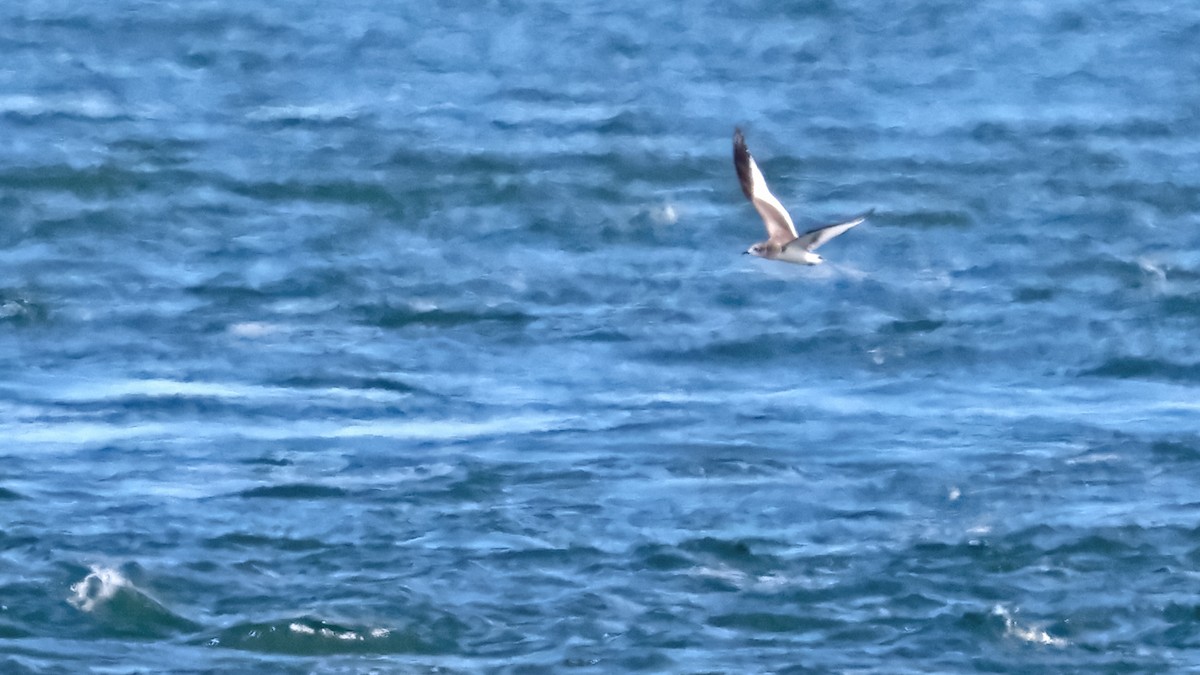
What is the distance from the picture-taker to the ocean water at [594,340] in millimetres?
11625

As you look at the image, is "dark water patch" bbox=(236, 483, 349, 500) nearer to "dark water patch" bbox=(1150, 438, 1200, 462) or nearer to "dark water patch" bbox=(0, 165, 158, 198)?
"dark water patch" bbox=(1150, 438, 1200, 462)

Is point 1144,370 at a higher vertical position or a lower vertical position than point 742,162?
lower

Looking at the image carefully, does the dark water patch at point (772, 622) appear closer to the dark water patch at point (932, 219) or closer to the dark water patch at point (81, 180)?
the dark water patch at point (932, 219)

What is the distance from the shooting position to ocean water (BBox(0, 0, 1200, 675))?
38.1 feet

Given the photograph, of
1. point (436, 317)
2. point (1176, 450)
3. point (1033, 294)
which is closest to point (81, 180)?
point (436, 317)

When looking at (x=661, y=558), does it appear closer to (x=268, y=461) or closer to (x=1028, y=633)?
(x=1028, y=633)

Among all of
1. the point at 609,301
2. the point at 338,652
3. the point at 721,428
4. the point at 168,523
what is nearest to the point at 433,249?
the point at 609,301

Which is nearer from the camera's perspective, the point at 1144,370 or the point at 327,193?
the point at 1144,370

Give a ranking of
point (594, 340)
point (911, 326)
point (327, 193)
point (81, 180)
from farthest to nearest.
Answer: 1. point (81, 180)
2. point (327, 193)
3. point (911, 326)
4. point (594, 340)

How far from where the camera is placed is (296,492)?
1320 centimetres

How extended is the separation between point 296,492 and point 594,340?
394 centimetres

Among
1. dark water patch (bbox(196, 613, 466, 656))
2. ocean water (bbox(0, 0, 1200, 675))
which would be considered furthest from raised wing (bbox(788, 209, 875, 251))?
dark water patch (bbox(196, 613, 466, 656))

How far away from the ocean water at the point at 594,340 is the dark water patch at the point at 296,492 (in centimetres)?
6

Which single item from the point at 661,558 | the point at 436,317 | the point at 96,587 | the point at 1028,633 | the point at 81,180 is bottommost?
the point at 1028,633
